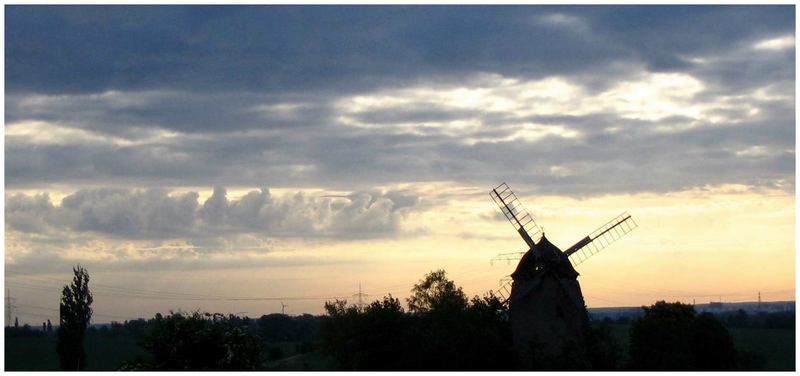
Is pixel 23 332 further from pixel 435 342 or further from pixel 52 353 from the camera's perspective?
pixel 435 342

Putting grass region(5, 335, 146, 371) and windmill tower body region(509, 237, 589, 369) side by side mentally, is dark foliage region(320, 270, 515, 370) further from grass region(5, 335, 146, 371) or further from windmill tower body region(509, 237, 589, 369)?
grass region(5, 335, 146, 371)

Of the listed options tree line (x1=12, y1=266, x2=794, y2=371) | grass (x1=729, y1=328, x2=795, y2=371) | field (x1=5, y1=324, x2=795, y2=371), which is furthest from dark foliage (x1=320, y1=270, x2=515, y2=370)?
grass (x1=729, y1=328, x2=795, y2=371)

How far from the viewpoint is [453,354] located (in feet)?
239

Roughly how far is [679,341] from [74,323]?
60935 millimetres

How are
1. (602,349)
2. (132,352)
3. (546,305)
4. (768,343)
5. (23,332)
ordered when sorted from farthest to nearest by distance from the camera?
(23,332) < (768,343) < (132,352) < (546,305) < (602,349)

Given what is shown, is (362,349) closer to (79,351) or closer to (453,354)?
(453,354)

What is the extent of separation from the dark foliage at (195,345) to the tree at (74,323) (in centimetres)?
2772

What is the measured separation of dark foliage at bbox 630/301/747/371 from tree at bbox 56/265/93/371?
53.1m

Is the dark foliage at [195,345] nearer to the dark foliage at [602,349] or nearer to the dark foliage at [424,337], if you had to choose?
the dark foliage at [424,337]

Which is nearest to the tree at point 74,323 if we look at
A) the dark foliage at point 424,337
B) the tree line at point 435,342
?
the tree line at point 435,342

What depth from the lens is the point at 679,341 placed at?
74.7 m

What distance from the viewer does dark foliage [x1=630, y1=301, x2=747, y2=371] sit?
70812 millimetres

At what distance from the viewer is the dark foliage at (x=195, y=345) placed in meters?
71.5

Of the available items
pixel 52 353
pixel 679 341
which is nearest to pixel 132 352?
pixel 52 353
